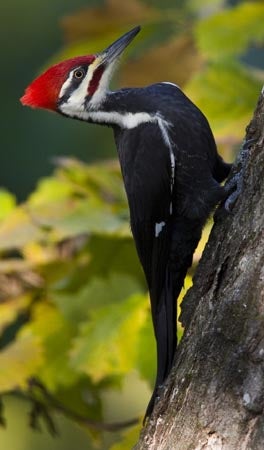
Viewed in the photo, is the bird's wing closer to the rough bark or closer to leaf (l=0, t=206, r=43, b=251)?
leaf (l=0, t=206, r=43, b=251)

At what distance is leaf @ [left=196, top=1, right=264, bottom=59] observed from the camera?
2986 millimetres

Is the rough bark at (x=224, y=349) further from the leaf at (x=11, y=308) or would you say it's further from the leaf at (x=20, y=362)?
the leaf at (x=11, y=308)

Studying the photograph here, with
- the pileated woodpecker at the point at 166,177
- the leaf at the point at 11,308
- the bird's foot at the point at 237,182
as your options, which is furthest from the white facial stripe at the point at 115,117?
the leaf at the point at 11,308

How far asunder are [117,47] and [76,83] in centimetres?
17

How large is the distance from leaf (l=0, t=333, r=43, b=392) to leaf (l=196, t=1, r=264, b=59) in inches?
38.3

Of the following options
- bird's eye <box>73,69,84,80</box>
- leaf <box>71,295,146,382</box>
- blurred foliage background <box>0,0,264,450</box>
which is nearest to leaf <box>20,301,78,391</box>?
blurred foliage background <box>0,0,264,450</box>

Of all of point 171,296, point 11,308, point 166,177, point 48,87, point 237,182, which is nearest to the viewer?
point 237,182

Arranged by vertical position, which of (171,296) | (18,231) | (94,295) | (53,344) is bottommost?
(171,296)

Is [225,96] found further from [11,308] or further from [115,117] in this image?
[11,308]

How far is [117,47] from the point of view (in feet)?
10.1

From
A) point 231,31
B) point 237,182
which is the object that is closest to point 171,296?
point 237,182

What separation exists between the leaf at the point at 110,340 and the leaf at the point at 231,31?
2.50 feet

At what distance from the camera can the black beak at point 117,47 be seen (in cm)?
307

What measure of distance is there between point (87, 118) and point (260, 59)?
2.20 metres
